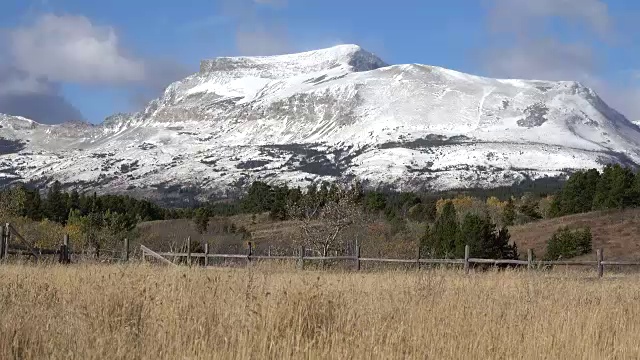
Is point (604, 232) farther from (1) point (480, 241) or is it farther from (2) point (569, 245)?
(1) point (480, 241)

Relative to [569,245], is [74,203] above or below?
above

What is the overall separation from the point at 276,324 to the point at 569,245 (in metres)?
44.6

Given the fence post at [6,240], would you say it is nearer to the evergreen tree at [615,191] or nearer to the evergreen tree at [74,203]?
the evergreen tree at [615,191]

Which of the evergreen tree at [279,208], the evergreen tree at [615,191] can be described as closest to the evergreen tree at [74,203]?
the evergreen tree at [279,208]

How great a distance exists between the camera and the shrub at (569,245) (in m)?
47.8

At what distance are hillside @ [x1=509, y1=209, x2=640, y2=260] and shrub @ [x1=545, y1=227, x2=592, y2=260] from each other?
105 cm

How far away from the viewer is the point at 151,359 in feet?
18.6

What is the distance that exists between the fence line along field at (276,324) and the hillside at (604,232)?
135ft

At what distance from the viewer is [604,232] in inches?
2197

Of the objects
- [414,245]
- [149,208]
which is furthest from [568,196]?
[149,208]

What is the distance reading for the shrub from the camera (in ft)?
157

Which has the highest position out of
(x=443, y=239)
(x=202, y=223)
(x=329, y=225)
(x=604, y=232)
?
(x=604, y=232)

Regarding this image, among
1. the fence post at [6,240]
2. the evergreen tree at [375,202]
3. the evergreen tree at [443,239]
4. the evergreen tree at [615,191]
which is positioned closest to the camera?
the fence post at [6,240]

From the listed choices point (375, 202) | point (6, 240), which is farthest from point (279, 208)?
point (6, 240)
